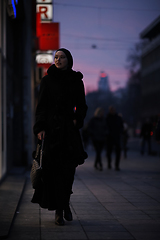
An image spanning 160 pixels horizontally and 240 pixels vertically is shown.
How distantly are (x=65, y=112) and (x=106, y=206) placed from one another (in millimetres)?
2117

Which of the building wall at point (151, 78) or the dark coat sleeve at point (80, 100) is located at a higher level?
the building wall at point (151, 78)

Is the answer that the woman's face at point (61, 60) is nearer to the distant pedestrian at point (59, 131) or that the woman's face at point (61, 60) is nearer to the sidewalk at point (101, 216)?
the distant pedestrian at point (59, 131)

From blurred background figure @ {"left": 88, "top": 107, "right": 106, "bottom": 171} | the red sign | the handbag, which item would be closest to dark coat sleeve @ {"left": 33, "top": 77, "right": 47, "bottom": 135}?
the handbag

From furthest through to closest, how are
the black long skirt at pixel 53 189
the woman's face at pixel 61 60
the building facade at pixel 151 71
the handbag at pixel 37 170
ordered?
the building facade at pixel 151 71
the woman's face at pixel 61 60
the black long skirt at pixel 53 189
the handbag at pixel 37 170

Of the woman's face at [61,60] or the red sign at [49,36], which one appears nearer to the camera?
the woman's face at [61,60]

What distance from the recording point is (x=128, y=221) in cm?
575

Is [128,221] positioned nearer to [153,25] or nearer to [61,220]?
[61,220]

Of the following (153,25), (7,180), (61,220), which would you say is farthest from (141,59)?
(61,220)

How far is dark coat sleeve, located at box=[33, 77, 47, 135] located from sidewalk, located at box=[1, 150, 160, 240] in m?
1.17

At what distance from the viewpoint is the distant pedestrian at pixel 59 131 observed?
17.6 feet

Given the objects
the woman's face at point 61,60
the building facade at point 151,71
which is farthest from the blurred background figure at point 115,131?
the building facade at point 151,71

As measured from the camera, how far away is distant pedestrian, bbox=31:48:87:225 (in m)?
5.38

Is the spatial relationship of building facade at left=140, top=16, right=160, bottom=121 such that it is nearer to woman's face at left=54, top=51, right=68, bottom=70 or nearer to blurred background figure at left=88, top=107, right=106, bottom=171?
blurred background figure at left=88, top=107, right=106, bottom=171

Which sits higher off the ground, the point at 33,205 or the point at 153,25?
the point at 153,25
